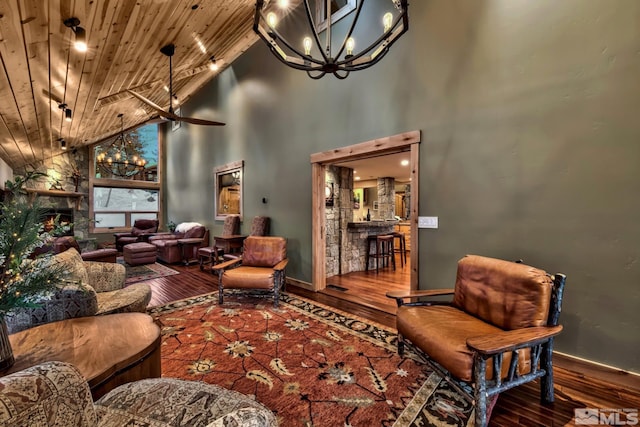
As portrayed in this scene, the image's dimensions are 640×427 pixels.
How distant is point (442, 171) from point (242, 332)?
8.91 ft

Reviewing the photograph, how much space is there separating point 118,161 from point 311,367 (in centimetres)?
1005

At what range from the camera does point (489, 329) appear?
1.85 metres

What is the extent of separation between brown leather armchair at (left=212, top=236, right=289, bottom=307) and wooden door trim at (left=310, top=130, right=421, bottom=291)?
0.57 meters

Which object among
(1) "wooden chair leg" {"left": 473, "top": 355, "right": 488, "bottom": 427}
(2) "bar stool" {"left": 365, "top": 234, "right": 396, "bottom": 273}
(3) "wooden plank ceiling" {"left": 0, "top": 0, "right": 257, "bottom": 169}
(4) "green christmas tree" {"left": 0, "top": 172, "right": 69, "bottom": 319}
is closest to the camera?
(4) "green christmas tree" {"left": 0, "top": 172, "right": 69, "bottom": 319}

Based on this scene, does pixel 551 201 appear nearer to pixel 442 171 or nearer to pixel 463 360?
pixel 442 171

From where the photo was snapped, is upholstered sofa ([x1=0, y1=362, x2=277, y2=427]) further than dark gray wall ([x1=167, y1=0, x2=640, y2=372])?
No

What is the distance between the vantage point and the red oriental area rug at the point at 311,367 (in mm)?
1615

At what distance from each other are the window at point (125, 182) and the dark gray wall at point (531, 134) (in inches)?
A: 341

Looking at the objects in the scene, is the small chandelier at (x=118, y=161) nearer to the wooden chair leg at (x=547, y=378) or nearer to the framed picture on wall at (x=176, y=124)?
the framed picture on wall at (x=176, y=124)

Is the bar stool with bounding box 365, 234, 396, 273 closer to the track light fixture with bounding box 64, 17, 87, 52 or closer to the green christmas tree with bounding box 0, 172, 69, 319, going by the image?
the green christmas tree with bounding box 0, 172, 69, 319

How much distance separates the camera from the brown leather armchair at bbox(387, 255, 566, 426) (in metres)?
1.47

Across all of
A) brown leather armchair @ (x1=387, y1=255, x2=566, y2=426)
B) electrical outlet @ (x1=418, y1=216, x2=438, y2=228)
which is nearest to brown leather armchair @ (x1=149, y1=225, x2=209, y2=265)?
electrical outlet @ (x1=418, y1=216, x2=438, y2=228)

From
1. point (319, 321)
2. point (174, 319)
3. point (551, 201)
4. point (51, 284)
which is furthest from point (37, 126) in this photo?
point (551, 201)

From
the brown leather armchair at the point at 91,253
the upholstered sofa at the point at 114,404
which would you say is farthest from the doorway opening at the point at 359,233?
the brown leather armchair at the point at 91,253
